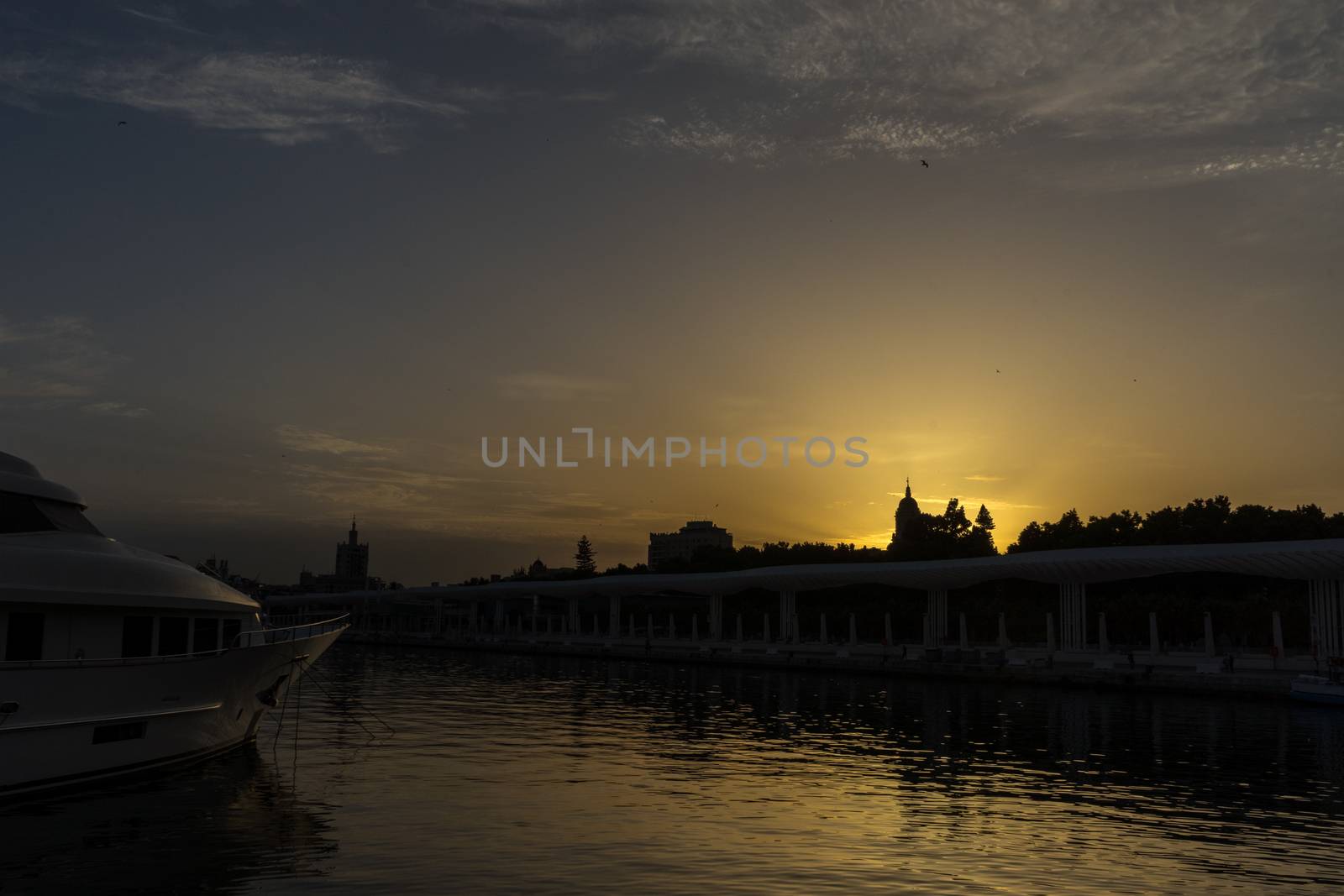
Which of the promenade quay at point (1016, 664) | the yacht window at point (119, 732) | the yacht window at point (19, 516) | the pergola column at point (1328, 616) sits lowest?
the promenade quay at point (1016, 664)

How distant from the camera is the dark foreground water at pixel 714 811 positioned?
17.5m

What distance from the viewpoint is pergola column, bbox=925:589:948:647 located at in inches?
3152

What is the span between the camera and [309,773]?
27.2 meters

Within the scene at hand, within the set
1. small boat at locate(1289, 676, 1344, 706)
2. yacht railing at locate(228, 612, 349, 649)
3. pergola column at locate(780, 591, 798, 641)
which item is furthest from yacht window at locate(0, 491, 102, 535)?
pergola column at locate(780, 591, 798, 641)

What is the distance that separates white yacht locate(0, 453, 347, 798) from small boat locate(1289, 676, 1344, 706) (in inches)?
1815

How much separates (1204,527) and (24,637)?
357 ft

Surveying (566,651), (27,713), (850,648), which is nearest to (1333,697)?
(850,648)

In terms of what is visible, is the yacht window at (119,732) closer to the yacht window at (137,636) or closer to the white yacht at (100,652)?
the white yacht at (100,652)

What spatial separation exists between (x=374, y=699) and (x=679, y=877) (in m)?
35.9

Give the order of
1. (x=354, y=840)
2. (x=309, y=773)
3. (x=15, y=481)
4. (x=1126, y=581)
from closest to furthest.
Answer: (x=354, y=840)
(x=15, y=481)
(x=309, y=773)
(x=1126, y=581)

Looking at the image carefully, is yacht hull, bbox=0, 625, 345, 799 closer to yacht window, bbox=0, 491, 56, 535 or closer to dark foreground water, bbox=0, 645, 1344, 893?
dark foreground water, bbox=0, 645, 1344, 893

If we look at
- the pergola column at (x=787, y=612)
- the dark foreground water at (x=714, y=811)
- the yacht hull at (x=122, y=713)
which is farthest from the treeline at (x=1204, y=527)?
the yacht hull at (x=122, y=713)

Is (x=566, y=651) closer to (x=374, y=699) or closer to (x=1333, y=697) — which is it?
(x=374, y=699)

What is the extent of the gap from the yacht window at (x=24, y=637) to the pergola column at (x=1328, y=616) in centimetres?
5890
